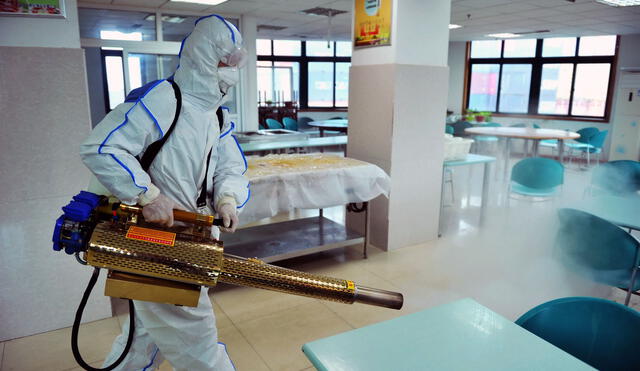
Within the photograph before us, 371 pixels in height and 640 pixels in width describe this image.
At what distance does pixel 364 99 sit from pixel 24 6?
2.38 m

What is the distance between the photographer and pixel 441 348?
1126 millimetres

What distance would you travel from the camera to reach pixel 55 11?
6.87ft

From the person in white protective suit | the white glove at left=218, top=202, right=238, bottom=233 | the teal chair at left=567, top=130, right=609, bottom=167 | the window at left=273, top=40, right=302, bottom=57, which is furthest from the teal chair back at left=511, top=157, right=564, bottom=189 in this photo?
the window at left=273, top=40, right=302, bottom=57

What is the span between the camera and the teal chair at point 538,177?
4148 millimetres

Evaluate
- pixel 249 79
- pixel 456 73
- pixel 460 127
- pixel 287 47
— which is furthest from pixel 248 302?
pixel 456 73

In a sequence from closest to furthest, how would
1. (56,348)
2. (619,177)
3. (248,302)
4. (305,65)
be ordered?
(56,348) → (248,302) → (619,177) → (305,65)

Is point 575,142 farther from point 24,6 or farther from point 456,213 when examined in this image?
point 24,6

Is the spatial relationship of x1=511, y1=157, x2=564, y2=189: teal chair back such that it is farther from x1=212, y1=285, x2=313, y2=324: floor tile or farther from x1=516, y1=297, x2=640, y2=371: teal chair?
x1=516, y1=297, x2=640, y2=371: teal chair

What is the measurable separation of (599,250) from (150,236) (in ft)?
7.50

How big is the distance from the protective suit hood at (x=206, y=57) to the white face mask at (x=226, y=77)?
2 cm

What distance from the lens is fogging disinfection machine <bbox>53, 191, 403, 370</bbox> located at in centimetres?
85

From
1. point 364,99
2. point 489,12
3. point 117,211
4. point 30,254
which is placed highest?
point 489,12

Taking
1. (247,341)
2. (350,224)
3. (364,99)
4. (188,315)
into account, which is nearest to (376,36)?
(364,99)

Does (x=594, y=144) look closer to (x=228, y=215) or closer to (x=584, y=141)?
(x=584, y=141)
